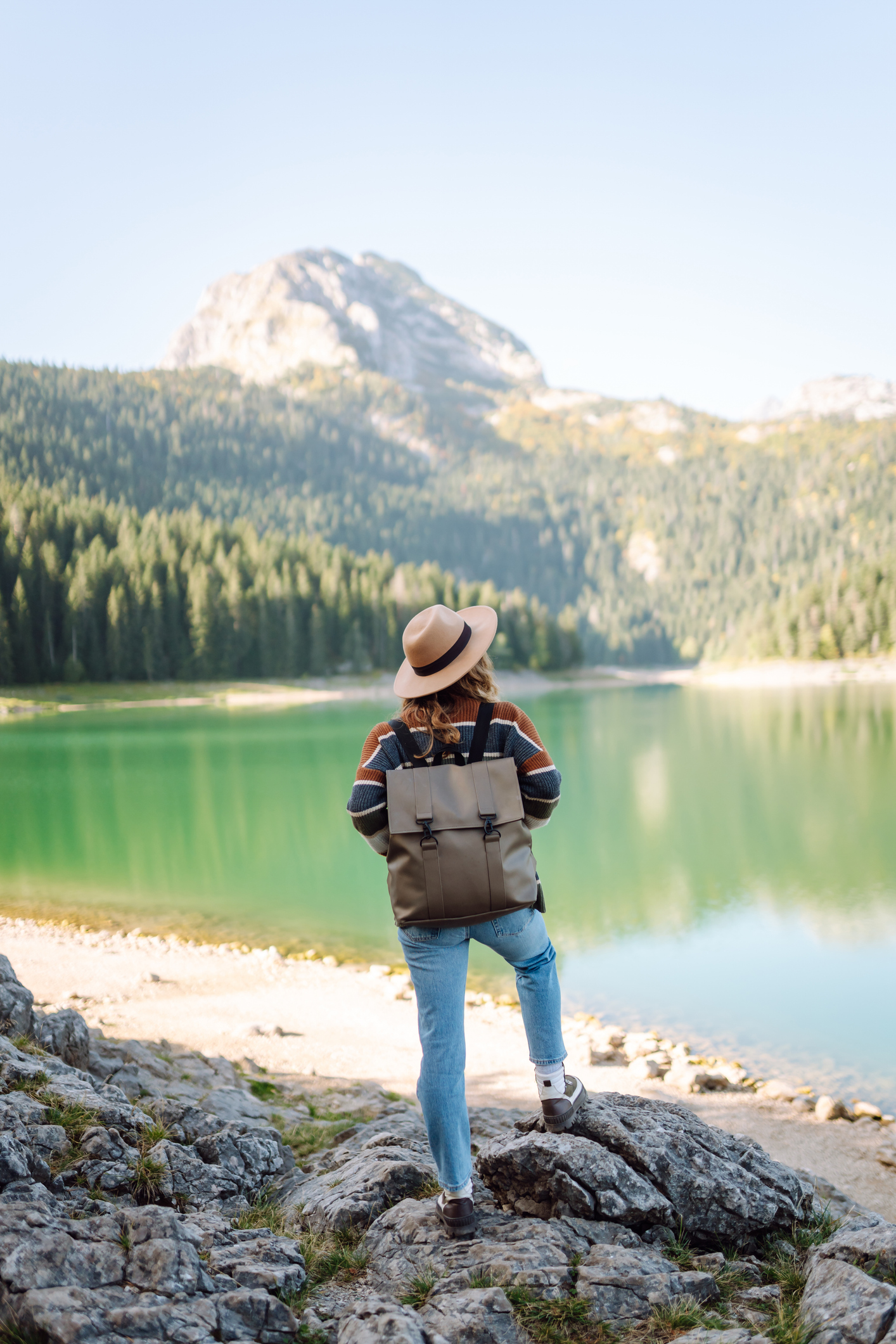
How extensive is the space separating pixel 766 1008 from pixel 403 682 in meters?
8.90

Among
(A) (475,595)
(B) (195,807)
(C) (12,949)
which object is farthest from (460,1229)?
(A) (475,595)

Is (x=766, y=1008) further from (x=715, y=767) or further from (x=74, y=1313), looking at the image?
(x=715, y=767)

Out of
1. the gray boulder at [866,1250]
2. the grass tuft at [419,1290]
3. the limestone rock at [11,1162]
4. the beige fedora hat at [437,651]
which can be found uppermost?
the beige fedora hat at [437,651]

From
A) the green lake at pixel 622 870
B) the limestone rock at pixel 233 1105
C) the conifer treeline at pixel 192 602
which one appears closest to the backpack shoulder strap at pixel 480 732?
the limestone rock at pixel 233 1105

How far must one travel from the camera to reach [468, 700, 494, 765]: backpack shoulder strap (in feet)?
11.1

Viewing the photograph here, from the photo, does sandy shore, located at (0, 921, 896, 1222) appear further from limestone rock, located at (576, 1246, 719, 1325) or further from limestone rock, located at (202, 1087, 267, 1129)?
limestone rock, located at (576, 1246, 719, 1325)

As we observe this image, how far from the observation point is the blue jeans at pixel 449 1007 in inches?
133

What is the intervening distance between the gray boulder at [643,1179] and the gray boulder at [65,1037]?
2999 millimetres

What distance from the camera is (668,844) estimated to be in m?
20.1

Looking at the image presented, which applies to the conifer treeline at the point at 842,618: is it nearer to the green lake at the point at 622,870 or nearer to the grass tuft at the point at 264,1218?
the green lake at the point at 622,870

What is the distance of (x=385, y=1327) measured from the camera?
2.76m

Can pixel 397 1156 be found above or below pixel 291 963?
above

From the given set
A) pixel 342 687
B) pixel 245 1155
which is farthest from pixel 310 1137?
pixel 342 687

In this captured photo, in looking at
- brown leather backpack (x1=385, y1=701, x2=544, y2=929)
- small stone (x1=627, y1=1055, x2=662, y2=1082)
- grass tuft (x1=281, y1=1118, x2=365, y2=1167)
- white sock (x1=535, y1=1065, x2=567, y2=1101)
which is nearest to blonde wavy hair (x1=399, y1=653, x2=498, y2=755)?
brown leather backpack (x1=385, y1=701, x2=544, y2=929)
